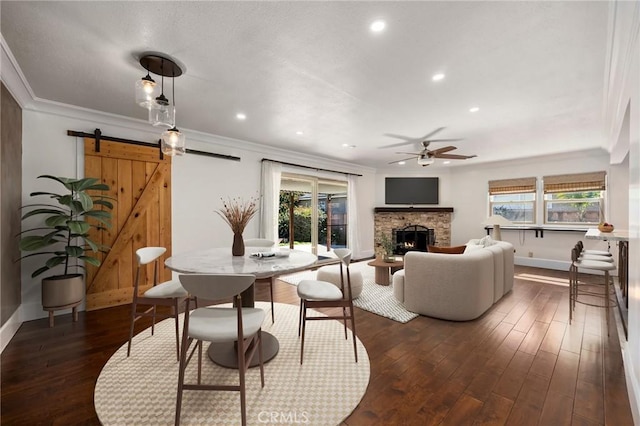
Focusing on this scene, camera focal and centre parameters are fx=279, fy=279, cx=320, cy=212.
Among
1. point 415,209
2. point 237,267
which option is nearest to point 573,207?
point 415,209

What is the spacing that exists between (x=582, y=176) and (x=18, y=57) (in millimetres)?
8465

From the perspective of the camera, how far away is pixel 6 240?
8.61ft

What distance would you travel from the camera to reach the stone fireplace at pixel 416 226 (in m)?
7.41

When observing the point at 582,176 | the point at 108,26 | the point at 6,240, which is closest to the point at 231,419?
the point at 108,26

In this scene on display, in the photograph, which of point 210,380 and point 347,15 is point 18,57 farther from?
point 210,380

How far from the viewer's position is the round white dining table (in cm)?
189

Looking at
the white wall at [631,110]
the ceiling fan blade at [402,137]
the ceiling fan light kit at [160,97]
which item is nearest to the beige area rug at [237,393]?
the white wall at [631,110]

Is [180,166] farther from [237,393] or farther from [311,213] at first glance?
[237,393]

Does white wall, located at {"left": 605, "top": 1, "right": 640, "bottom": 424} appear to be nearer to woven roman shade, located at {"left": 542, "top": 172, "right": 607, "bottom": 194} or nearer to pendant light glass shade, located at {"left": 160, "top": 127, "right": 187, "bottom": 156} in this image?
pendant light glass shade, located at {"left": 160, "top": 127, "right": 187, "bottom": 156}

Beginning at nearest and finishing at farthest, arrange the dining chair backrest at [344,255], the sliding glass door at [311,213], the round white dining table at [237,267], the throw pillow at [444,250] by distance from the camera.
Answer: the round white dining table at [237,267], the dining chair backrest at [344,255], the throw pillow at [444,250], the sliding glass door at [311,213]

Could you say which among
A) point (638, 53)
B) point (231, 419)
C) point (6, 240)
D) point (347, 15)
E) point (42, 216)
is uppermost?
point (347, 15)

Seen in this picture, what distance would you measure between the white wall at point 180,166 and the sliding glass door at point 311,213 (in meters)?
0.44

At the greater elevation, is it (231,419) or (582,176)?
(582,176)

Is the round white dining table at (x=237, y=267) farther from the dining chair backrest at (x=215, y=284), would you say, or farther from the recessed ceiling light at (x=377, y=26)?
the recessed ceiling light at (x=377, y=26)
